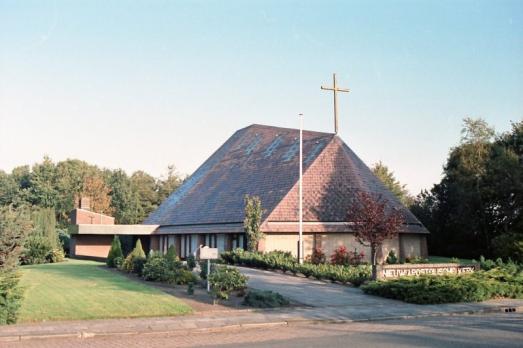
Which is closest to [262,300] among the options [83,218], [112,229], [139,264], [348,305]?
[348,305]

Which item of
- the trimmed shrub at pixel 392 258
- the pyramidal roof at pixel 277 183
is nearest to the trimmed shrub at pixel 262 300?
the pyramidal roof at pixel 277 183

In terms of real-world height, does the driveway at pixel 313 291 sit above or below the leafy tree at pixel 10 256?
below

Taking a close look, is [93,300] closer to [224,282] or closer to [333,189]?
[224,282]

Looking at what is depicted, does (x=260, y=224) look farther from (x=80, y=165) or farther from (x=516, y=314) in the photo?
(x=80, y=165)

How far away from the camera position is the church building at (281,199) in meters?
36.8

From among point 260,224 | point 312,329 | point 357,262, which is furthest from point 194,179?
point 312,329

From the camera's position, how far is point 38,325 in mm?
14117

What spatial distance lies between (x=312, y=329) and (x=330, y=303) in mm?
4424

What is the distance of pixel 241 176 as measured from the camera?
149 ft

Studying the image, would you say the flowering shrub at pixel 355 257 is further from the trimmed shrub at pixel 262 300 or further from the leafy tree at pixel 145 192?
the leafy tree at pixel 145 192

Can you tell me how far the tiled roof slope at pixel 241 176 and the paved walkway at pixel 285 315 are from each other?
17.1 m

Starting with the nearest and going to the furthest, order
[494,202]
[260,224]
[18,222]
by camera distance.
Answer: [18,222]
[260,224]
[494,202]

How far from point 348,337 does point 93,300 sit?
324 inches

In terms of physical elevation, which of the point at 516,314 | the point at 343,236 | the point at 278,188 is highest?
the point at 278,188
